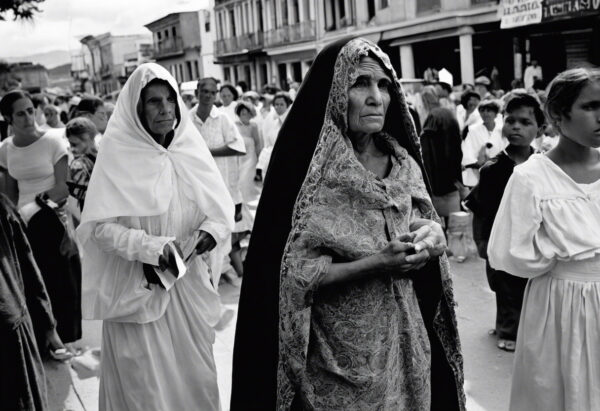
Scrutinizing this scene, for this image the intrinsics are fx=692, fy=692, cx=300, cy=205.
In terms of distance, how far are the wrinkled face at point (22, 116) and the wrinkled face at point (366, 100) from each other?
353 cm

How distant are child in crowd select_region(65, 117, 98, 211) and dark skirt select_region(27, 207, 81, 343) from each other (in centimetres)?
31

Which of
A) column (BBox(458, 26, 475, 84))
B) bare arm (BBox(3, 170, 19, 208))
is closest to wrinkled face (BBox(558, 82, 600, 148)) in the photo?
bare arm (BBox(3, 170, 19, 208))

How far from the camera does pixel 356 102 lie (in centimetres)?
223

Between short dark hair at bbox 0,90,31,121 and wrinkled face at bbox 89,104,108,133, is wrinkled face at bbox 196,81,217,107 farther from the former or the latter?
short dark hair at bbox 0,90,31,121

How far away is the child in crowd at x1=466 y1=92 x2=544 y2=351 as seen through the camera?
4.29 m

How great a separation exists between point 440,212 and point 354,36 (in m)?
5.87

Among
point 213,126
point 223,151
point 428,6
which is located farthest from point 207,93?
point 428,6

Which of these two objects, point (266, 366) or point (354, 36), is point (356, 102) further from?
point (266, 366)

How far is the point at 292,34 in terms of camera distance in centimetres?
3803

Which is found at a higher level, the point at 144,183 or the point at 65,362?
the point at 144,183

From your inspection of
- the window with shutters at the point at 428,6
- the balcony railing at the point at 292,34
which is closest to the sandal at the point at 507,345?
the window with shutters at the point at 428,6

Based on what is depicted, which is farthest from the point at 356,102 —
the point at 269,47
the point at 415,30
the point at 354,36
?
the point at 269,47

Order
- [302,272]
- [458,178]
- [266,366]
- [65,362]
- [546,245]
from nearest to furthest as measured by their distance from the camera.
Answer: [302,272] < [266,366] < [546,245] < [65,362] < [458,178]

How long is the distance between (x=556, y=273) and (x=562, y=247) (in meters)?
0.17
